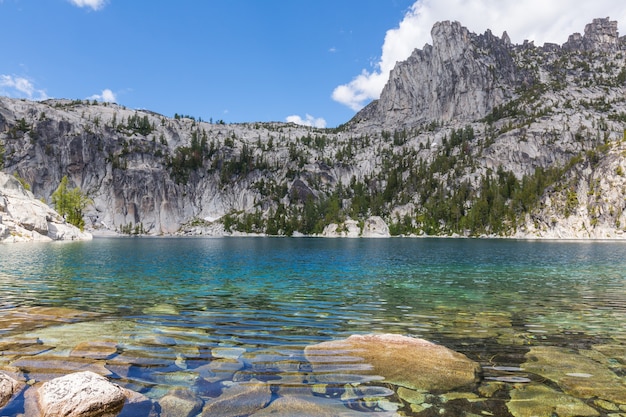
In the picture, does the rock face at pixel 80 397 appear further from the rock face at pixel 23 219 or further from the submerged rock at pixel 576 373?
the rock face at pixel 23 219

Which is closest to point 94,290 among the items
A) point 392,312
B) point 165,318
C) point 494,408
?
point 165,318

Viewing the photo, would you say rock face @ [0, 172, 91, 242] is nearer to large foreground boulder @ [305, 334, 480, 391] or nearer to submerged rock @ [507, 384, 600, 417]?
large foreground boulder @ [305, 334, 480, 391]

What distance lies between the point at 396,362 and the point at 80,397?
8713mm

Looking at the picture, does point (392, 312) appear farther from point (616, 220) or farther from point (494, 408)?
point (616, 220)

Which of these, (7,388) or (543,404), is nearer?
(7,388)

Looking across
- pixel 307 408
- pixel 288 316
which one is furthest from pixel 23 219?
pixel 307 408

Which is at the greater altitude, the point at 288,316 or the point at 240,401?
the point at 240,401

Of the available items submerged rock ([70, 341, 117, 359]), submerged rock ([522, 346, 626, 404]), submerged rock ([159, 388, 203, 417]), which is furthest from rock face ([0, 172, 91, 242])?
submerged rock ([522, 346, 626, 404])

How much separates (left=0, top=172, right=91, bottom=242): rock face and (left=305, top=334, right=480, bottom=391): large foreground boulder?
331 ft

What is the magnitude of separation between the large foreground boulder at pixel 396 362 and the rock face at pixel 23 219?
10078 centimetres

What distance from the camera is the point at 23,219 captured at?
97.8 m

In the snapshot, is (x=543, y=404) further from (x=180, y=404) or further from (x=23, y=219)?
(x=23, y=219)

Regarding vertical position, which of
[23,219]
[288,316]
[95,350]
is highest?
[23,219]

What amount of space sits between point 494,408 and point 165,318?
1567 cm
